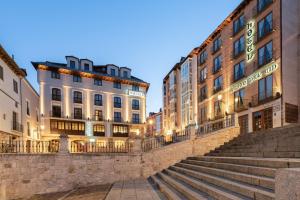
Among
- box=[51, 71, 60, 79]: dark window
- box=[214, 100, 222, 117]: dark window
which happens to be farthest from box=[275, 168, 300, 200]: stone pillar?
box=[51, 71, 60, 79]: dark window

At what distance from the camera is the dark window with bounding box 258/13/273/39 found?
19.3 metres

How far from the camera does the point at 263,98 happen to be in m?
19.6

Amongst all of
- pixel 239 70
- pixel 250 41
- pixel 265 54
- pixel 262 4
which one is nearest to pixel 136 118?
pixel 239 70

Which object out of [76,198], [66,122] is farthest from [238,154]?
[66,122]

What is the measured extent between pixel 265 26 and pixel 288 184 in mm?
20827

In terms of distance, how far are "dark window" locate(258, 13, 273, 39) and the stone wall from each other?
39.1 feet

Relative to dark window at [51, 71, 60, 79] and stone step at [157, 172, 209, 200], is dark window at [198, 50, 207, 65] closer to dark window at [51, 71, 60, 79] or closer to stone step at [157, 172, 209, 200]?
dark window at [51, 71, 60, 79]

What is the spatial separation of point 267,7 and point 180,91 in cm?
2027

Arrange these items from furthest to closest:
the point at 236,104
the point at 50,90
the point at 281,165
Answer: the point at 50,90, the point at 236,104, the point at 281,165

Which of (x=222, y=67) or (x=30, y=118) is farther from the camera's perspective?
(x=30, y=118)

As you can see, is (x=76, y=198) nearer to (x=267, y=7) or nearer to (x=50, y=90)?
(x=267, y=7)

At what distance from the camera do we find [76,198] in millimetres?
10766

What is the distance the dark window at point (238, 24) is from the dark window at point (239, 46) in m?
1.12

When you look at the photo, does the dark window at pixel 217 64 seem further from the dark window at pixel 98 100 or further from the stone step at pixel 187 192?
the dark window at pixel 98 100
